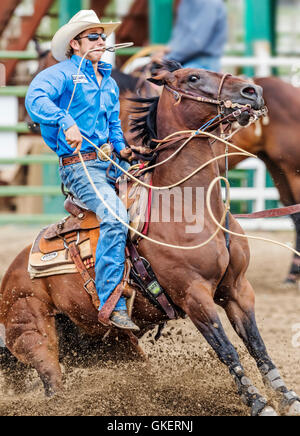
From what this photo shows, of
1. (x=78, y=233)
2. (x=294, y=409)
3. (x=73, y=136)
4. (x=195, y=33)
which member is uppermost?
(x=73, y=136)

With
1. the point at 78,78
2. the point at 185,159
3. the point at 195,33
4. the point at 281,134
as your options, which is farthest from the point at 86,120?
the point at 195,33

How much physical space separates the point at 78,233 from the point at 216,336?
99cm

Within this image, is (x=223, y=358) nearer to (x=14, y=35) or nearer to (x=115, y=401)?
(x=115, y=401)

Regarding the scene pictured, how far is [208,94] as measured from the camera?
13.1 feet

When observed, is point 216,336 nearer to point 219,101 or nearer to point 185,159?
point 185,159

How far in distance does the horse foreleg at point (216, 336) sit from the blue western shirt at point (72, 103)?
40.0 inches

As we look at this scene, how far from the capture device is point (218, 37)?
8.51 m

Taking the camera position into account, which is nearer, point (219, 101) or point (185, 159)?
point (219, 101)

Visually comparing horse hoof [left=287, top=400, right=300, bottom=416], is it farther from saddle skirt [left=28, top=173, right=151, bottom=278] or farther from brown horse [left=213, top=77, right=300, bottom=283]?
brown horse [left=213, top=77, right=300, bottom=283]

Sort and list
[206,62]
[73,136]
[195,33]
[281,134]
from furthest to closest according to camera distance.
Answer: [206,62]
[195,33]
[281,134]
[73,136]

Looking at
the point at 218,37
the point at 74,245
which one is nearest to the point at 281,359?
the point at 74,245

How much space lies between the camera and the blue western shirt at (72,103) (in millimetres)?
3955

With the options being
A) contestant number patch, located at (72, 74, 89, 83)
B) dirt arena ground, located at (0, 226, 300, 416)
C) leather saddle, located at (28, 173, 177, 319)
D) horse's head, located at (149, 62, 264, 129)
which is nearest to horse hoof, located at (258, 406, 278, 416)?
dirt arena ground, located at (0, 226, 300, 416)

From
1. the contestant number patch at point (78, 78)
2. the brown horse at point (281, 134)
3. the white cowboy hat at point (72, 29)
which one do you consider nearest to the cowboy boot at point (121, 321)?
the contestant number patch at point (78, 78)
